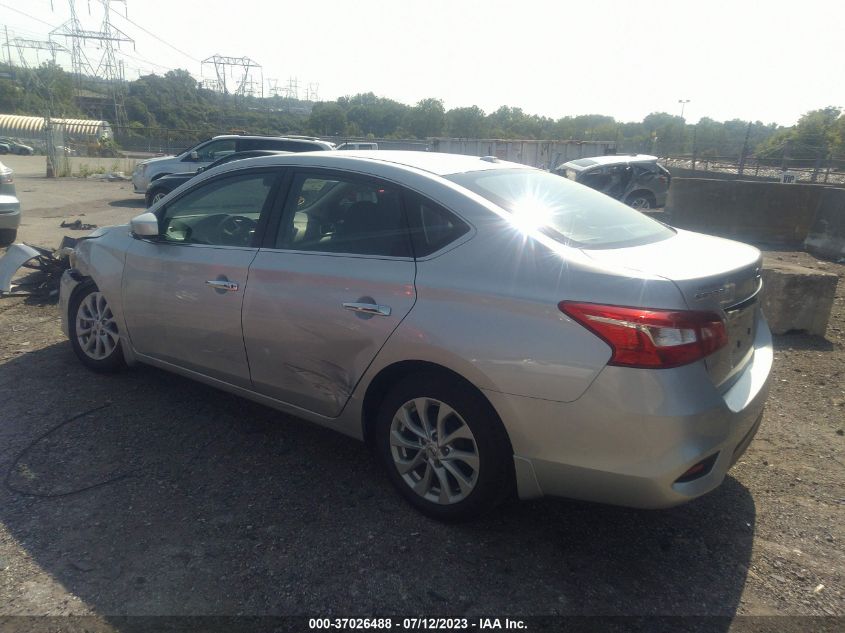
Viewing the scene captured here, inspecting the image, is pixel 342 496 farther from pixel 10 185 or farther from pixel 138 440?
pixel 10 185

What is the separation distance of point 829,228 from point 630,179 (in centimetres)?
649

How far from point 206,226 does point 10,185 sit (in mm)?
7243

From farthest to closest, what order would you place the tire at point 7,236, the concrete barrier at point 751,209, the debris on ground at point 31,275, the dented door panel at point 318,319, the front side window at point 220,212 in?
1. the concrete barrier at point 751,209
2. the tire at point 7,236
3. the debris on ground at point 31,275
4. the front side window at point 220,212
5. the dented door panel at point 318,319

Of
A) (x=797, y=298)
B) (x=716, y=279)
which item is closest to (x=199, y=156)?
(x=797, y=298)

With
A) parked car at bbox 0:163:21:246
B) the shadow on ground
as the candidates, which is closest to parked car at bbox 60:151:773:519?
the shadow on ground

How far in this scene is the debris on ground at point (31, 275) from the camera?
6.59 m

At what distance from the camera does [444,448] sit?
2906 mm

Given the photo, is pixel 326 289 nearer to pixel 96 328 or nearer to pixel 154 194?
pixel 96 328

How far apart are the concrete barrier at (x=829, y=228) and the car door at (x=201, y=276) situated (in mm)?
9995

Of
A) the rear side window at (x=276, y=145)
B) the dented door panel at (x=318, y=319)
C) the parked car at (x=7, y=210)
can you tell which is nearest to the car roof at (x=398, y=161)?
the dented door panel at (x=318, y=319)

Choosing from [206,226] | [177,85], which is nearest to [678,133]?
[177,85]

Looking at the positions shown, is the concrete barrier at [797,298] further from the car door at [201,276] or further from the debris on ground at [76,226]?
the debris on ground at [76,226]

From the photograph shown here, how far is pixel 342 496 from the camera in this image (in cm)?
327

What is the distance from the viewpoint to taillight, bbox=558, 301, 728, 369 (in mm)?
2369
